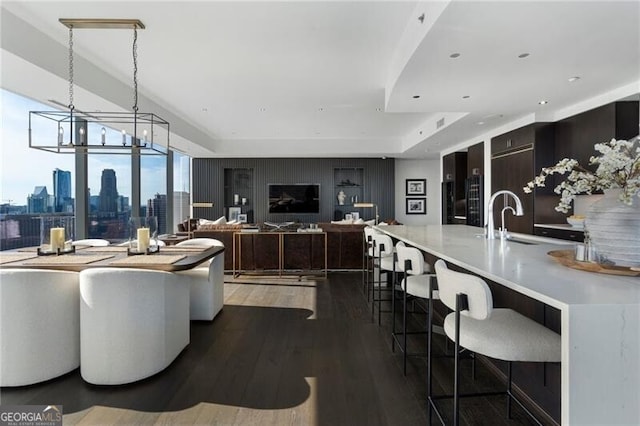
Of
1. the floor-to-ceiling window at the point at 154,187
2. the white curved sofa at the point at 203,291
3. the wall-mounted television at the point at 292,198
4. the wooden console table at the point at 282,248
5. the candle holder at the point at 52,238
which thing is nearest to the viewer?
the candle holder at the point at 52,238

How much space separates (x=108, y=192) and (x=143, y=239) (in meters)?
3.32

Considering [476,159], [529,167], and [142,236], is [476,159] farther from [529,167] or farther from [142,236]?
[142,236]

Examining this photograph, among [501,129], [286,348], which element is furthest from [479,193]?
[286,348]

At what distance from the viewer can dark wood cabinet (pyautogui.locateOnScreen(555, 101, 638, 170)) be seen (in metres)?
4.09

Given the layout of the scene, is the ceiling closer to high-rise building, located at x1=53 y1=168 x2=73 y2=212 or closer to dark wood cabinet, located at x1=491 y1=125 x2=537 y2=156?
dark wood cabinet, located at x1=491 y1=125 x2=537 y2=156

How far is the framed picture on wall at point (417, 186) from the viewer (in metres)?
10.3

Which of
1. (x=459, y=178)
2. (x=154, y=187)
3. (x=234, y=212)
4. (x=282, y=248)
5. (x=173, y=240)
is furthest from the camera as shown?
(x=234, y=212)

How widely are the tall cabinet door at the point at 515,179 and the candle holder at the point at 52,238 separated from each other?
604cm

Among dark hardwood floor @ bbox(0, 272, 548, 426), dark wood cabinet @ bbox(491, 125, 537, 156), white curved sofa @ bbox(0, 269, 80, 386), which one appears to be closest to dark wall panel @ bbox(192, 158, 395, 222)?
dark wood cabinet @ bbox(491, 125, 537, 156)

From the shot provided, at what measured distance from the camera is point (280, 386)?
2367 mm

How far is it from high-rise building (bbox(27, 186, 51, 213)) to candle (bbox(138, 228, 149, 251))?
2.19 metres

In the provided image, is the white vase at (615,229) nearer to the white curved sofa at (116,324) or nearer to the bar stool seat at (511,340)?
the bar stool seat at (511,340)

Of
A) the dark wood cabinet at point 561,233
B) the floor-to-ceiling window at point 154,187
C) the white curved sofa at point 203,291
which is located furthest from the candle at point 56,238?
the dark wood cabinet at point 561,233

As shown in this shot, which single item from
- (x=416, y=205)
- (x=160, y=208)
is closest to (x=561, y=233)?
(x=416, y=205)
